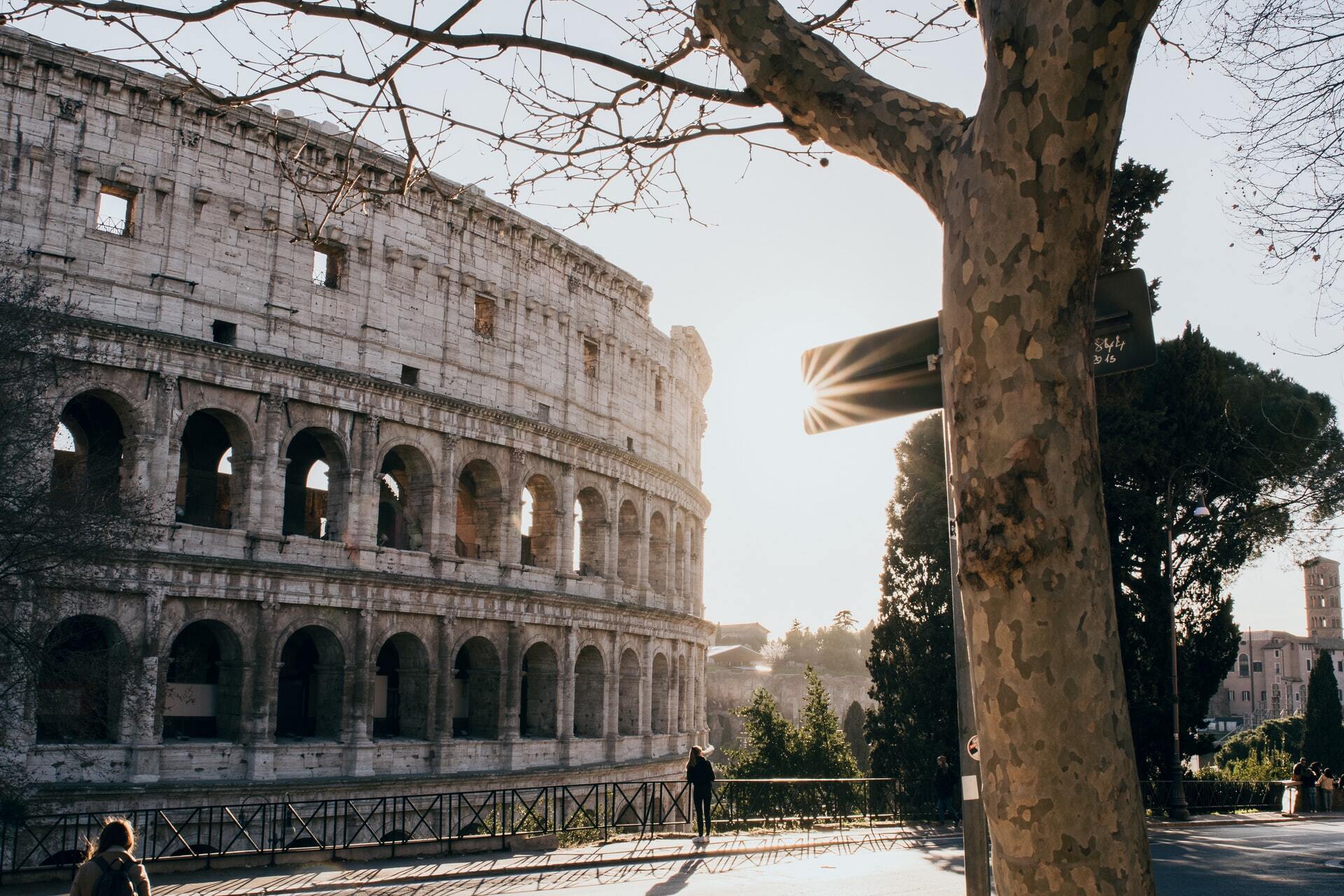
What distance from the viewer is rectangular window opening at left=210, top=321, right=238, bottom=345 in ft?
80.2

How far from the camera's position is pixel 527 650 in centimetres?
3094

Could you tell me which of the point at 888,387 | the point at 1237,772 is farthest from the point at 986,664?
the point at 1237,772

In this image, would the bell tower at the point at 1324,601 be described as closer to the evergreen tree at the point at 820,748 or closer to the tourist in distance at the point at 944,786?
the evergreen tree at the point at 820,748

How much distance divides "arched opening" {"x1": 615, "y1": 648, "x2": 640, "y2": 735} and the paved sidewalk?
44.3ft

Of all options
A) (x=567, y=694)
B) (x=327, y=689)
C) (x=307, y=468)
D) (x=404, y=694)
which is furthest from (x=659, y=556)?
(x=327, y=689)

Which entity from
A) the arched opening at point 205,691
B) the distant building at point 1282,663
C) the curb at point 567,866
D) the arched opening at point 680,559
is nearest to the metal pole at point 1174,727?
the curb at point 567,866

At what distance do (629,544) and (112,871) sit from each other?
28.1 m

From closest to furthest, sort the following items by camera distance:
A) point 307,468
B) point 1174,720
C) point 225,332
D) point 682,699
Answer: point 1174,720, point 225,332, point 307,468, point 682,699

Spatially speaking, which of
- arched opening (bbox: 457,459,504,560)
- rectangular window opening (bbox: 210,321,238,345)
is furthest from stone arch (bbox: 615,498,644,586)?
rectangular window opening (bbox: 210,321,238,345)

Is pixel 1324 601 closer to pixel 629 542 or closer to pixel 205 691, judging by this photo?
pixel 629 542

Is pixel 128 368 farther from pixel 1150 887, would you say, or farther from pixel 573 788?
pixel 1150 887

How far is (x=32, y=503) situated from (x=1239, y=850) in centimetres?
1868

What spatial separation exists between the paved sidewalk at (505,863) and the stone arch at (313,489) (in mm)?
11319

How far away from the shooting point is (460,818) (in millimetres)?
17828
